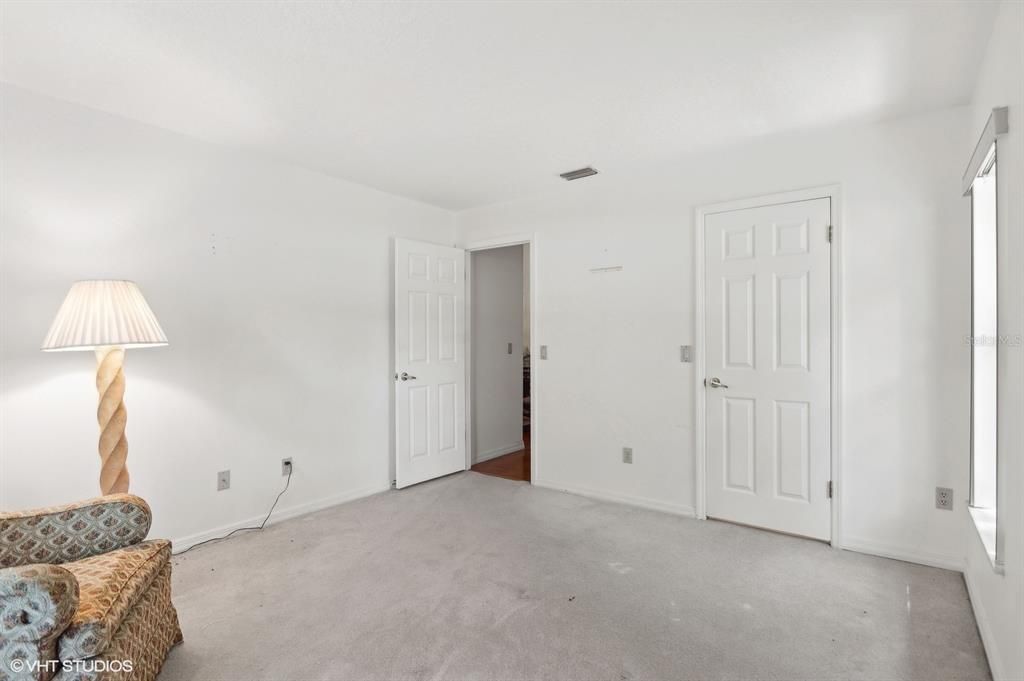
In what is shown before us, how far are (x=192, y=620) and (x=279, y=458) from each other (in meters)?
1.35

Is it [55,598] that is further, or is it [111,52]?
[111,52]

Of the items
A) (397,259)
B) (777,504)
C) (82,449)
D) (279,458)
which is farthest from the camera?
(397,259)

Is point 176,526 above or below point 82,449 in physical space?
below

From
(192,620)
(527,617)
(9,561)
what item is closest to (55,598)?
(9,561)

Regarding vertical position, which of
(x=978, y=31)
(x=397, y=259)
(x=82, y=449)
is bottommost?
(x=82, y=449)

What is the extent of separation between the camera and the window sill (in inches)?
73.4

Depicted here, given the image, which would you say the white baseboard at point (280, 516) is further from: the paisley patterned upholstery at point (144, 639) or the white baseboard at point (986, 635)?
the white baseboard at point (986, 635)

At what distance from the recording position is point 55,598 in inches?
52.0

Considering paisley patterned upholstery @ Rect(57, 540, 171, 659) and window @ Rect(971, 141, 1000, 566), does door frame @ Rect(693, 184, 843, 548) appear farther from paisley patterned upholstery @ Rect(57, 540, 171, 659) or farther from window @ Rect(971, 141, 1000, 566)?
paisley patterned upholstery @ Rect(57, 540, 171, 659)

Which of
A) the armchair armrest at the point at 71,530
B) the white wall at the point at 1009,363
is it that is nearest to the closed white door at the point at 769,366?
the white wall at the point at 1009,363

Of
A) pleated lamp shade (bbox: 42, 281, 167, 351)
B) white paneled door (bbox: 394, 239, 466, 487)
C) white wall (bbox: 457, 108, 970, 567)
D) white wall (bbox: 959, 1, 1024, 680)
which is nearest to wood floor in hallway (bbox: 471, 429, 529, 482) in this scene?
white paneled door (bbox: 394, 239, 466, 487)

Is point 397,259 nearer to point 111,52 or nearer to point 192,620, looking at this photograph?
point 111,52

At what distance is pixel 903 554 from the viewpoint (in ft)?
9.12

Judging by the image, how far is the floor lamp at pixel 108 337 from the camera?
2256 millimetres
